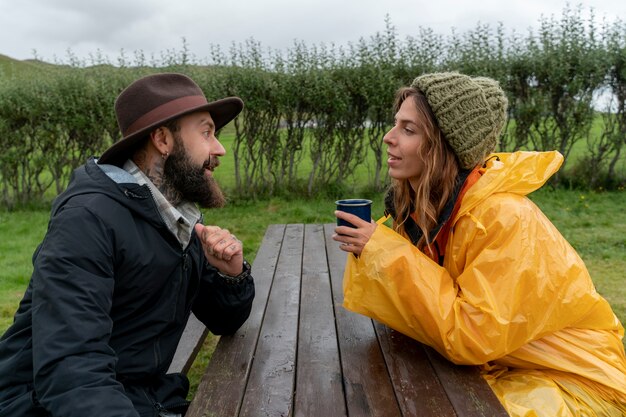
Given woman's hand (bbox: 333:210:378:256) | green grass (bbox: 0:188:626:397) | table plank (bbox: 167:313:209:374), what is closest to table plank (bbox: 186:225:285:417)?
table plank (bbox: 167:313:209:374)

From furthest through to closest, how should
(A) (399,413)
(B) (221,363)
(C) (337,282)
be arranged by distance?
(C) (337,282) → (B) (221,363) → (A) (399,413)

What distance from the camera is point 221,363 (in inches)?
79.8

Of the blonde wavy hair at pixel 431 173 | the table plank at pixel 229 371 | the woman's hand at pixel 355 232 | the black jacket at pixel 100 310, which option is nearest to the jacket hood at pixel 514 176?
the blonde wavy hair at pixel 431 173

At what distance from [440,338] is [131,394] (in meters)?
1.01

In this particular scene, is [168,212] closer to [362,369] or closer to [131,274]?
[131,274]

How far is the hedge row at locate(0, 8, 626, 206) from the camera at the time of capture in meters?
8.42

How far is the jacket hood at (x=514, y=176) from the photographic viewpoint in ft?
6.57

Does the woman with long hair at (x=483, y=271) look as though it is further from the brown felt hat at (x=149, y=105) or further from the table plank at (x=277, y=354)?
the brown felt hat at (x=149, y=105)

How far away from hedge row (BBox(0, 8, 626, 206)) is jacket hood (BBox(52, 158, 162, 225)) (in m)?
6.60

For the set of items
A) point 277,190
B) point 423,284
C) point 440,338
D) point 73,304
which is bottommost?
point 277,190

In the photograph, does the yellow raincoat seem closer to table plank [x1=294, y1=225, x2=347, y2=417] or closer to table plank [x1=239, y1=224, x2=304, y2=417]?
table plank [x1=294, y1=225, x2=347, y2=417]

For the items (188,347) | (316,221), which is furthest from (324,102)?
(188,347)

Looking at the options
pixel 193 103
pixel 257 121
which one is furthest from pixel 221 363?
pixel 257 121

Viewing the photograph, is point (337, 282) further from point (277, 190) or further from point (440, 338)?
point (277, 190)
